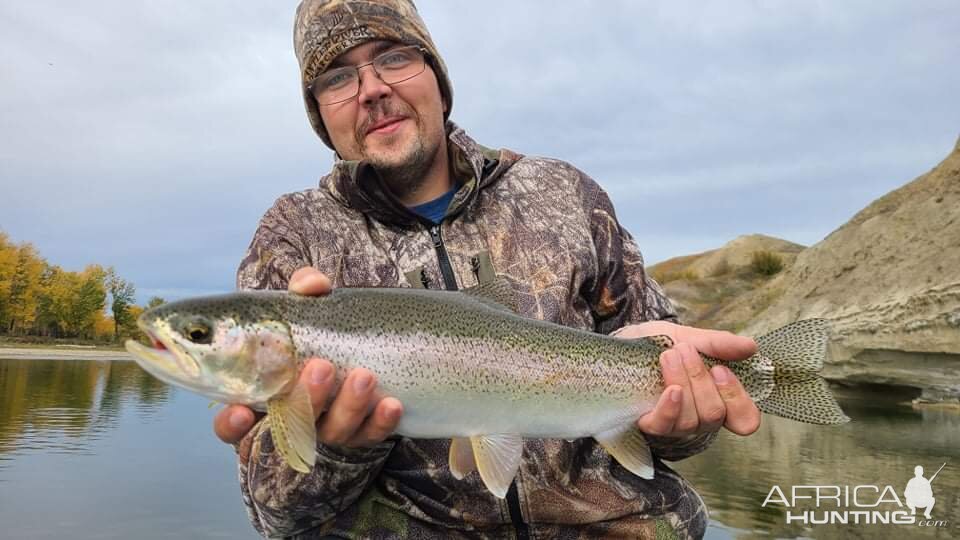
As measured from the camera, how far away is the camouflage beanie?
439 centimetres

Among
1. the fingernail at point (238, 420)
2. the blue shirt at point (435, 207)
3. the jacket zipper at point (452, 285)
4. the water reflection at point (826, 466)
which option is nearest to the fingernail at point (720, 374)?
the jacket zipper at point (452, 285)

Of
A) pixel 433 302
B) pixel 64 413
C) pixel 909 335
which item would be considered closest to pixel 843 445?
pixel 909 335

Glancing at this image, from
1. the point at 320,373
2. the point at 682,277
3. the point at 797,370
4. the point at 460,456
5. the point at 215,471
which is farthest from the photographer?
the point at 682,277

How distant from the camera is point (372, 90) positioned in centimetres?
421

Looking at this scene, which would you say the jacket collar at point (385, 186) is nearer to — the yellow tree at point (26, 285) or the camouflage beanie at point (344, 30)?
the camouflage beanie at point (344, 30)

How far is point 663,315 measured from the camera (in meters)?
4.37

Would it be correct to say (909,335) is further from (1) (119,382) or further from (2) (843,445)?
(1) (119,382)

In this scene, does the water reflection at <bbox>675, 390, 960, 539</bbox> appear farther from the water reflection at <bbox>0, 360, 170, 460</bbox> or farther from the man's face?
the water reflection at <bbox>0, 360, 170, 460</bbox>

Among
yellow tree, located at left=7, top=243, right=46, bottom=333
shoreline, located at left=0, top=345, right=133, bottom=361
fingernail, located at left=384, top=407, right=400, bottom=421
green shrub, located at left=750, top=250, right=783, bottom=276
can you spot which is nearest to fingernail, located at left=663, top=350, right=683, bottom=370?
fingernail, located at left=384, top=407, right=400, bottom=421

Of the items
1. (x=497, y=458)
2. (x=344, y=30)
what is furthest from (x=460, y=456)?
(x=344, y=30)

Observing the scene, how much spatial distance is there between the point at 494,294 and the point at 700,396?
1.04m

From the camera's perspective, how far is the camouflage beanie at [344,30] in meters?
4.39

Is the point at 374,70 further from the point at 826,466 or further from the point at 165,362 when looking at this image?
the point at 826,466

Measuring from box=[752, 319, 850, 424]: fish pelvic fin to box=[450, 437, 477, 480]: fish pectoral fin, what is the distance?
1.37 metres
